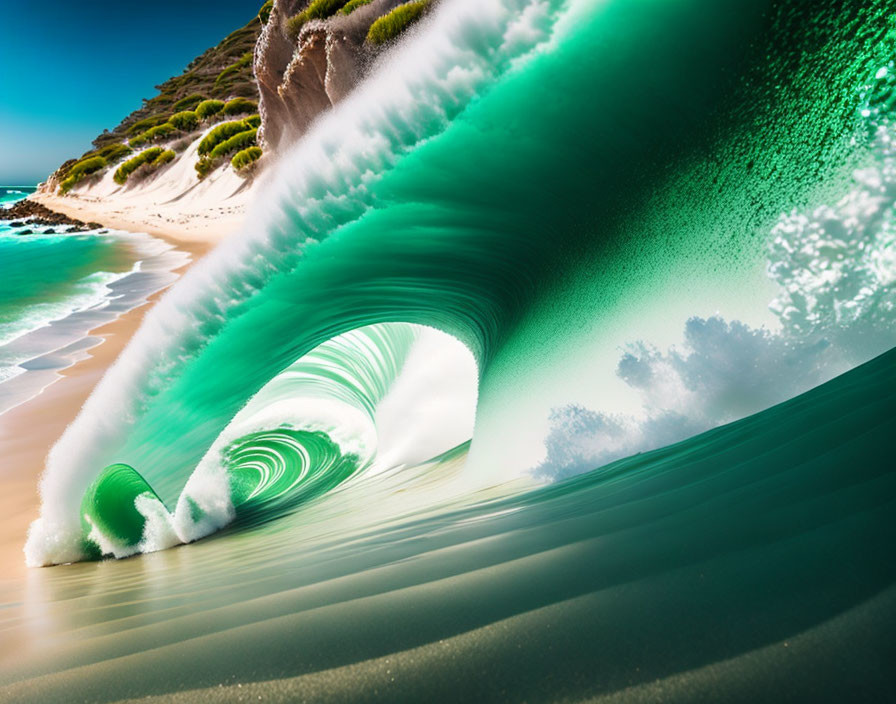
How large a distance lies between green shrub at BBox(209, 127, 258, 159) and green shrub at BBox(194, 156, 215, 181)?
73 cm

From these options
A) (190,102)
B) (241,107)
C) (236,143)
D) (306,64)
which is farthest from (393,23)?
(190,102)

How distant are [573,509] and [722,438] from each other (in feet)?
1.89

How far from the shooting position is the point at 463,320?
4.04 metres

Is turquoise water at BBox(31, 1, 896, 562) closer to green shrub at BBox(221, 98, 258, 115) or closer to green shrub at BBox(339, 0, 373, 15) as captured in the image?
green shrub at BBox(339, 0, 373, 15)

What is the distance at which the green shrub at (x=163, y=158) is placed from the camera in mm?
34250

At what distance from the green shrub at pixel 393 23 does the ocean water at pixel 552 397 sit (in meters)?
10.4

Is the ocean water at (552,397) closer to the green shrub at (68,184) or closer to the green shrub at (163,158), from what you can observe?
the green shrub at (163,158)

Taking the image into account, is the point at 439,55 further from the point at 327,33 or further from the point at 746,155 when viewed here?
the point at 327,33

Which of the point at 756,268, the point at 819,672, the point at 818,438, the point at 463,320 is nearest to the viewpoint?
the point at 819,672

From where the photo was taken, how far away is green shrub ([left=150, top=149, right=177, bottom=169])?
34.2 metres

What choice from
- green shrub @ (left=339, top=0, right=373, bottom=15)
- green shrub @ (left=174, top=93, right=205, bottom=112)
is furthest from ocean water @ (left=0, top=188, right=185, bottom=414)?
green shrub @ (left=174, top=93, right=205, bottom=112)

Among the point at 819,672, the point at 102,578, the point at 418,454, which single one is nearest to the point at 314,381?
the point at 418,454

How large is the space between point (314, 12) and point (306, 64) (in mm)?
1802

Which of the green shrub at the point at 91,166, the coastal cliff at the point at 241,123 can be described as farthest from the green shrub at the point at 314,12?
the green shrub at the point at 91,166
